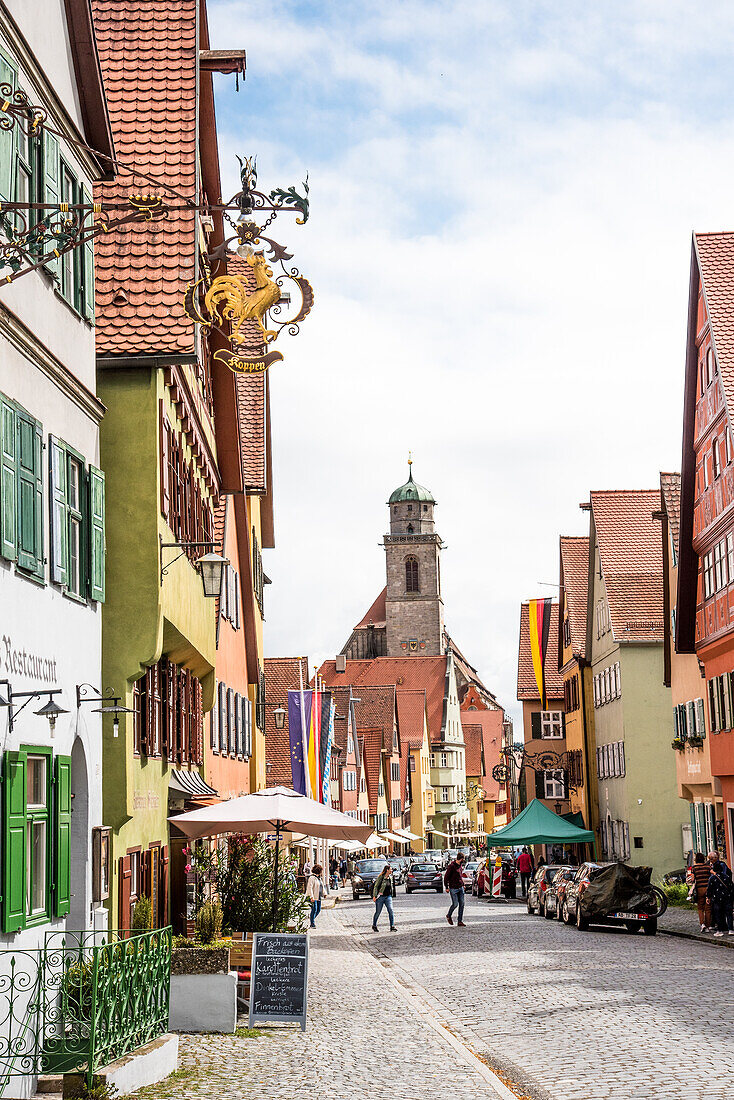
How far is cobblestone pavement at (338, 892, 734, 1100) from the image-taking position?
11461mm

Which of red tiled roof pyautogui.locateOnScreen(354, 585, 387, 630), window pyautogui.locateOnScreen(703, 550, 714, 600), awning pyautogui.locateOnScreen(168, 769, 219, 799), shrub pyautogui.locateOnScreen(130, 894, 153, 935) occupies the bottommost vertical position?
shrub pyautogui.locateOnScreen(130, 894, 153, 935)

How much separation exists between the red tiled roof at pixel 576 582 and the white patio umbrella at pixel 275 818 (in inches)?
1555

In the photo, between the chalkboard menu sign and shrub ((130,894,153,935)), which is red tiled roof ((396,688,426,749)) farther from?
shrub ((130,894,153,935))

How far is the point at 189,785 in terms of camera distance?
21.6 metres

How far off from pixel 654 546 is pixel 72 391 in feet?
129

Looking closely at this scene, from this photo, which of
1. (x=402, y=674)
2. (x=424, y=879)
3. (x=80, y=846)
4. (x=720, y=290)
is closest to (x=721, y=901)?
(x=720, y=290)

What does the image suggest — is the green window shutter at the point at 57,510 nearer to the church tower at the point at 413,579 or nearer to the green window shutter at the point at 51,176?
the green window shutter at the point at 51,176

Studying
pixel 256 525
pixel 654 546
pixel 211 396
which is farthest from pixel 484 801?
pixel 211 396

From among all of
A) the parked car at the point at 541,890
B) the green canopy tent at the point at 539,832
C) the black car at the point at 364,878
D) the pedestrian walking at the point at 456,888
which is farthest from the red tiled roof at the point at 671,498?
the black car at the point at 364,878

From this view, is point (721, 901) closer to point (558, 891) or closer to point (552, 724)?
point (558, 891)

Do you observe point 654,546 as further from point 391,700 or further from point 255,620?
point 391,700

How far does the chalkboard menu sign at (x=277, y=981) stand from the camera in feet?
49.3

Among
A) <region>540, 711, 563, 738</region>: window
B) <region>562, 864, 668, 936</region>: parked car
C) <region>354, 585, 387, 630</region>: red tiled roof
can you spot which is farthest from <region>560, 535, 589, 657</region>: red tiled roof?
<region>354, 585, 387, 630</region>: red tiled roof

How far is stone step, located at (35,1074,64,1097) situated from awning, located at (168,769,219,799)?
378 inches
